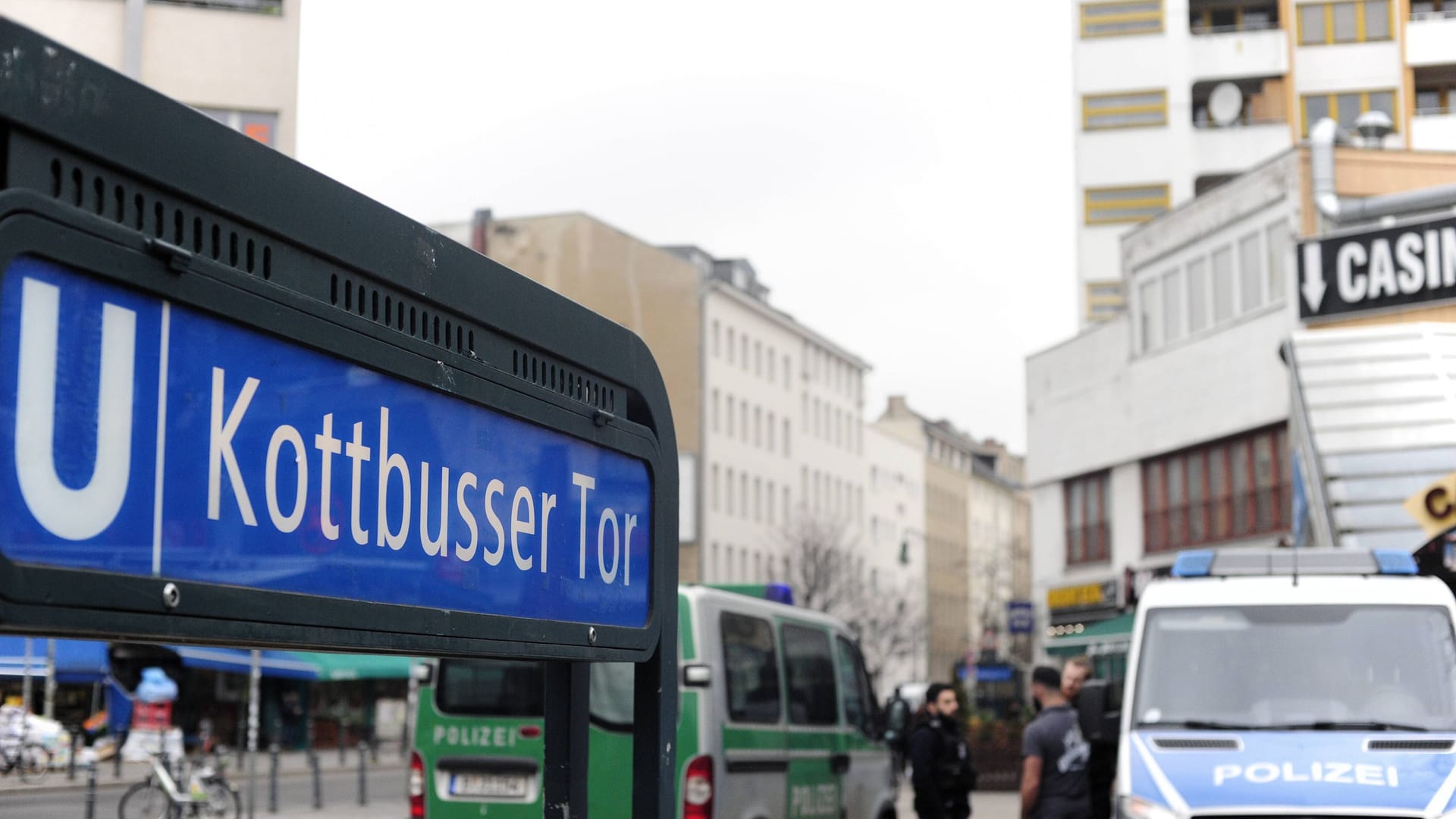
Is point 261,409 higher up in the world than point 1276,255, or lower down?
lower down

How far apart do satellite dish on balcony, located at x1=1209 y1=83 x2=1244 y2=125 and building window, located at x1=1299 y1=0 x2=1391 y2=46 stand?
2475 millimetres

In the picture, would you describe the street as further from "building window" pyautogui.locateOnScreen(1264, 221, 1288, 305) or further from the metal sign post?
"building window" pyautogui.locateOnScreen(1264, 221, 1288, 305)

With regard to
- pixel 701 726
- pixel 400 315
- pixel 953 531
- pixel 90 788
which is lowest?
pixel 701 726

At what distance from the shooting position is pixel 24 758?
2.17 metres

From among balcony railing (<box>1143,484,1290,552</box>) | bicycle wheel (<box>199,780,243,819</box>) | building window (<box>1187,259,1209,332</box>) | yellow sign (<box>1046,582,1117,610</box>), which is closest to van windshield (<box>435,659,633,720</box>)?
bicycle wheel (<box>199,780,243,819</box>)

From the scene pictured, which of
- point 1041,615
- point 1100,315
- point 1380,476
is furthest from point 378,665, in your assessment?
point 1380,476

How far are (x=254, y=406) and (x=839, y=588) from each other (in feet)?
284

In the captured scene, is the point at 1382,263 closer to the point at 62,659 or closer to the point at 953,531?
the point at 62,659

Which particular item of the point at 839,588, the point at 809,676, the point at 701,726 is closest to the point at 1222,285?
the point at 809,676

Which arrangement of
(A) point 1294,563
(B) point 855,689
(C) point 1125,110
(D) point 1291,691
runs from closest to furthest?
(D) point 1291,691, (A) point 1294,563, (B) point 855,689, (C) point 1125,110

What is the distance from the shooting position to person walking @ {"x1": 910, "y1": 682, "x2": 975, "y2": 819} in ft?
41.8

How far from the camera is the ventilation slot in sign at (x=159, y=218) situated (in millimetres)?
1895

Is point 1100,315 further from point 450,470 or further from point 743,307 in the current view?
point 450,470

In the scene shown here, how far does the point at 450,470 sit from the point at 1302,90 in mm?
54656
